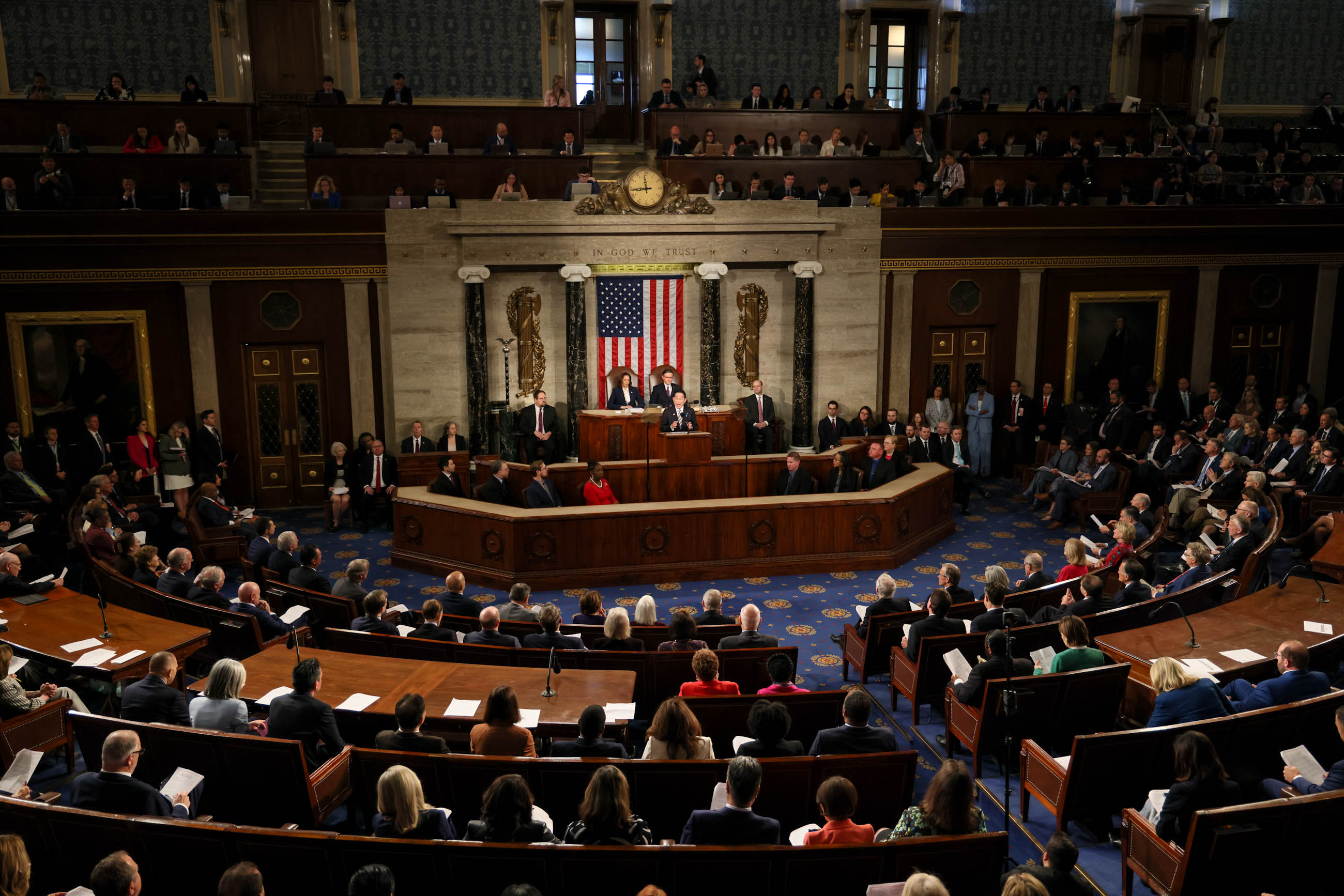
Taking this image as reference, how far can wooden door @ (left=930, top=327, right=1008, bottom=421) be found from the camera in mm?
16000

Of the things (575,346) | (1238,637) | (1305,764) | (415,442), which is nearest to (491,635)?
(1305,764)

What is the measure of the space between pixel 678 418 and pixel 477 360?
3272 millimetres

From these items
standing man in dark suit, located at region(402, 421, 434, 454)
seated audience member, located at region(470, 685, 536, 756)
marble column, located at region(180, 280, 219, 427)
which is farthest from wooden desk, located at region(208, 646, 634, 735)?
marble column, located at region(180, 280, 219, 427)

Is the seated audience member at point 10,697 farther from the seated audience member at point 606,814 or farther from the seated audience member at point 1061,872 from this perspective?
the seated audience member at point 1061,872

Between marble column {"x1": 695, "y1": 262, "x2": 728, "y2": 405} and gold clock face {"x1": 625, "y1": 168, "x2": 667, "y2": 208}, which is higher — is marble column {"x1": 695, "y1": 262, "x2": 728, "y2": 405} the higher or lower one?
the lower one

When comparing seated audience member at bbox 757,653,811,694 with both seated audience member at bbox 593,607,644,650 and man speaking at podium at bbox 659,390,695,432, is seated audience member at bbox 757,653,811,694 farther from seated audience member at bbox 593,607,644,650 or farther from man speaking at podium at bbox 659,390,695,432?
man speaking at podium at bbox 659,390,695,432

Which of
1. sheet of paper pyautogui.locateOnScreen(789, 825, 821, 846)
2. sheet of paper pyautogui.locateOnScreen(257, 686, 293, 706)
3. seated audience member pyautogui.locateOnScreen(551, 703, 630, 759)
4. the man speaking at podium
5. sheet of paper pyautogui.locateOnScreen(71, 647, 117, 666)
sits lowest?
sheet of paper pyautogui.locateOnScreen(789, 825, 821, 846)

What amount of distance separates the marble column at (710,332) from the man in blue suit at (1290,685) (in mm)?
9849

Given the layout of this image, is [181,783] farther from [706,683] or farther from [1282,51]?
[1282,51]

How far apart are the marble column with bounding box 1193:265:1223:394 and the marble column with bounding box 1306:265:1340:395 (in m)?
1.76

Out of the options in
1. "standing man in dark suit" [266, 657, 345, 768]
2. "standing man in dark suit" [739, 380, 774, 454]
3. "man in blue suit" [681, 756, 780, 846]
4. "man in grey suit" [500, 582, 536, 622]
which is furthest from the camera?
"standing man in dark suit" [739, 380, 774, 454]

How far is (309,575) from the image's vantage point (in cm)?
863

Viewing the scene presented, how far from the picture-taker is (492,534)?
36.2 ft

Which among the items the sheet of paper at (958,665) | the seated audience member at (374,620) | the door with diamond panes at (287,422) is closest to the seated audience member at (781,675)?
the sheet of paper at (958,665)
